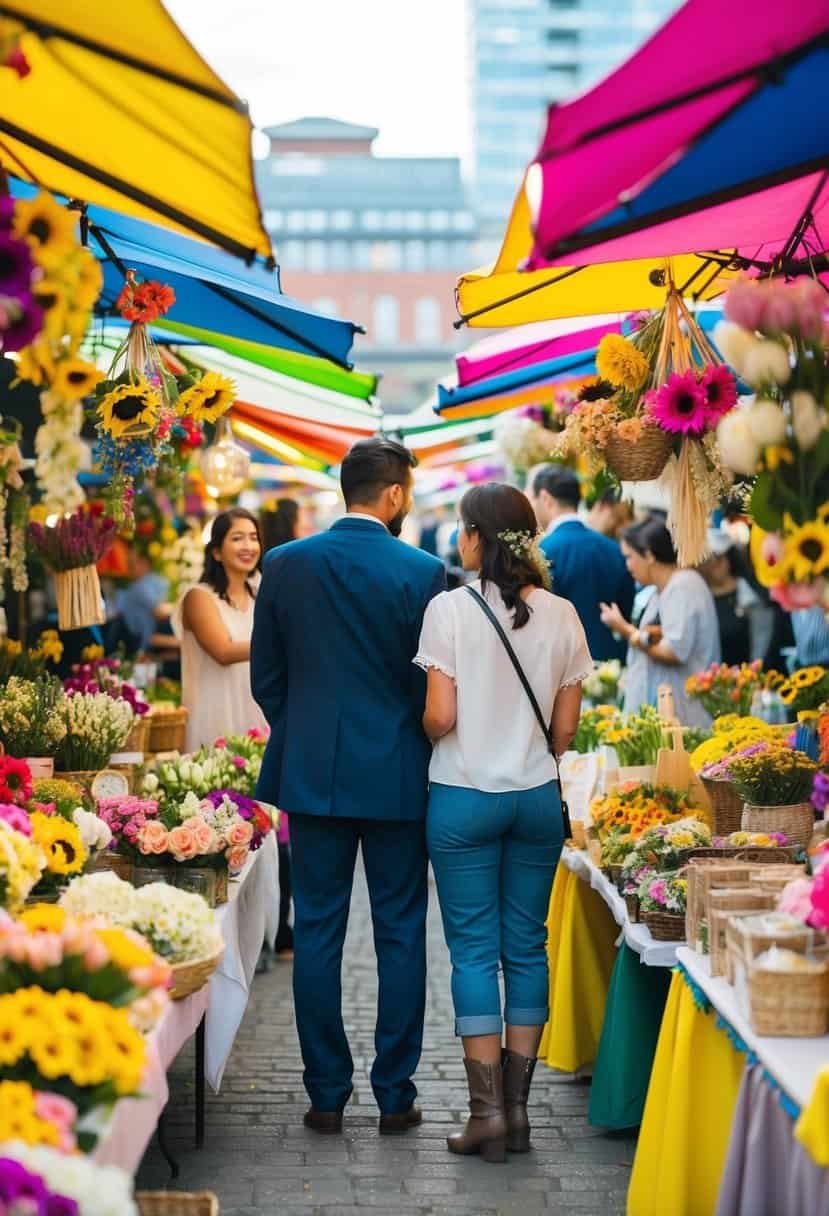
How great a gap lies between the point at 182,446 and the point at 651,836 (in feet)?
9.05

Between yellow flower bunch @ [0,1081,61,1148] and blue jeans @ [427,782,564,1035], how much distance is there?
2.19 metres

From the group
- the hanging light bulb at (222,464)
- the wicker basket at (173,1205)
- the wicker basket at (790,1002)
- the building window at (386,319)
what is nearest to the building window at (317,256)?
the building window at (386,319)

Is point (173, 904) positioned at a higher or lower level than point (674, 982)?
higher

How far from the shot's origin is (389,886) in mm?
5027

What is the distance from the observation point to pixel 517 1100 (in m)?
4.83

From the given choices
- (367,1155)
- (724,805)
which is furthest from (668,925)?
(367,1155)

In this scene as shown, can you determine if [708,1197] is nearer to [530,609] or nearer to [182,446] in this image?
[530,609]

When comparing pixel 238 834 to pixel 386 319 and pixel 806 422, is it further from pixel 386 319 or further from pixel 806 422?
pixel 386 319

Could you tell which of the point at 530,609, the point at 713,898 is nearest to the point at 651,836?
the point at 530,609

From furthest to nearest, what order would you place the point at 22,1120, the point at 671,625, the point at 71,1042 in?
the point at 671,625 → the point at 71,1042 → the point at 22,1120

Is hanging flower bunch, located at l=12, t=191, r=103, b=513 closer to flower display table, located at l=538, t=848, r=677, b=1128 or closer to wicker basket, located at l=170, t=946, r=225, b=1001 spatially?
wicker basket, located at l=170, t=946, r=225, b=1001

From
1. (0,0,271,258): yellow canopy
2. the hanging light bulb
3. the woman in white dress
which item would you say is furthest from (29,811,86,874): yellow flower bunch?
the hanging light bulb

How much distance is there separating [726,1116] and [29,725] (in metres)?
2.88

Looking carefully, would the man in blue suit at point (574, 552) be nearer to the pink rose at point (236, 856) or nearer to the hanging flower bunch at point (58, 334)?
the pink rose at point (236, 856)
